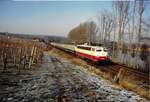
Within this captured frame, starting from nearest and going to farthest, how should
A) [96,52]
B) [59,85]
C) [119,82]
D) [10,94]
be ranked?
[10,94], [59,85], [119,82], [96,52]

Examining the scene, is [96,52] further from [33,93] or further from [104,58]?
[33,93]

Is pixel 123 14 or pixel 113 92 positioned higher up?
pixel 123 14

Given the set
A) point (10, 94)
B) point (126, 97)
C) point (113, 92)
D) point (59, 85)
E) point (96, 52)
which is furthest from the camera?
point (96, 52)

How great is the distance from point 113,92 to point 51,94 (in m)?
4.53

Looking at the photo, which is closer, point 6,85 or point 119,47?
point 6,85

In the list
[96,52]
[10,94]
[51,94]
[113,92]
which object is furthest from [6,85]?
[96,52]

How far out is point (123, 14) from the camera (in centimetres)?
4647

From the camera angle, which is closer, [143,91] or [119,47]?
[143,91]

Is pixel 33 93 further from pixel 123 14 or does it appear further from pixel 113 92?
pixel 123 14

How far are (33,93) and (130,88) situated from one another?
7.79m

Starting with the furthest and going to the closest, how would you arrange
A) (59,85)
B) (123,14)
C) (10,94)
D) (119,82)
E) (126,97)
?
(123,14) < (119,82) < (59,85) < (126,97) < (10,94)

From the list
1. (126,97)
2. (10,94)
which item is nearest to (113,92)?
(126,97)

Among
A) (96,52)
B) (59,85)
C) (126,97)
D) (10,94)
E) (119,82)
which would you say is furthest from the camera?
(96,52)

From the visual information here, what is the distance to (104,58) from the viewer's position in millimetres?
33844
